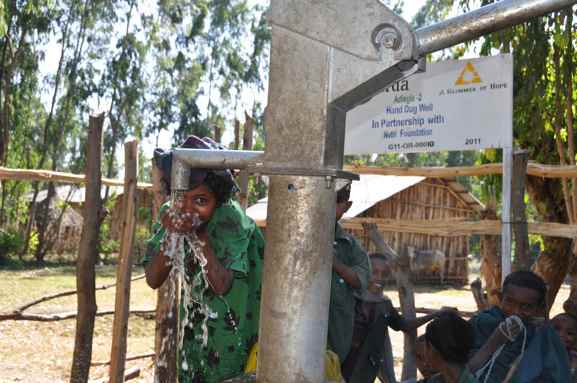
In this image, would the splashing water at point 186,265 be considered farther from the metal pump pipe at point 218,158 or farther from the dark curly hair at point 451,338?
the dark curly hair at point 451,338

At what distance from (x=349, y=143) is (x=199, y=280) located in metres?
2.29

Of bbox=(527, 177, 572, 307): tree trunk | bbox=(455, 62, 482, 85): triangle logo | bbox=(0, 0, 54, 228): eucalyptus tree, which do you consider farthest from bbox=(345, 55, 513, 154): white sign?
bbox=(0, 0, 54, 228): eucalyptus tree

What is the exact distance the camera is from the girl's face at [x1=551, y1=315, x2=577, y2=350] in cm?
299

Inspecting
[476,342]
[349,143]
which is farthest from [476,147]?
[476,342]

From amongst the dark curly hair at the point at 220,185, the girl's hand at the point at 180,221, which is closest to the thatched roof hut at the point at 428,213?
the dark curly hair at the point at 220,185

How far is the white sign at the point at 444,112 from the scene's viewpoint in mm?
3387

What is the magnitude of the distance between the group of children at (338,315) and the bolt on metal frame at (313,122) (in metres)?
0.46

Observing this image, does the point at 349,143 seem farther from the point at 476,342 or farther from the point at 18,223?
the point at 18,223

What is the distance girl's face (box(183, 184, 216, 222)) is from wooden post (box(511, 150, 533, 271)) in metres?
2.32

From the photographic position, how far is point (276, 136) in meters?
0.89

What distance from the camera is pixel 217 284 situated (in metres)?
1.78

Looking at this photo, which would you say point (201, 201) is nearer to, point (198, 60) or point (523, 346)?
point (523, 346)

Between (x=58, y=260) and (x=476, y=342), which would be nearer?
(x=476, y=342)

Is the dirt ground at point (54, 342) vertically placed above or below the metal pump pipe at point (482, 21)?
below
